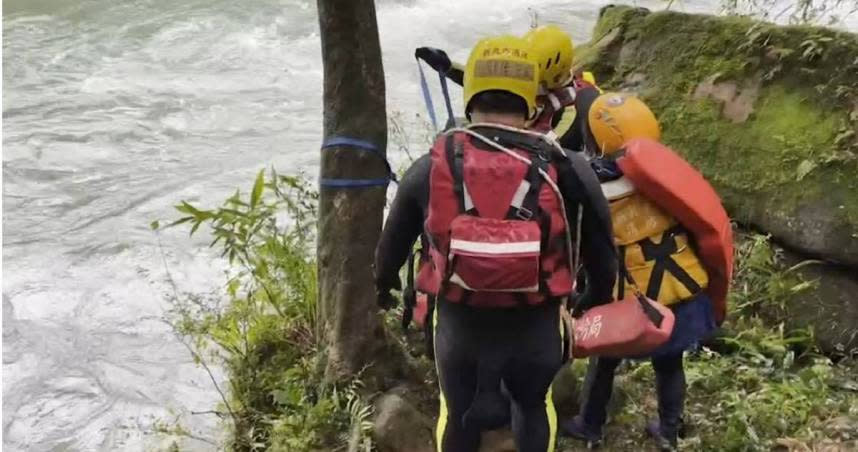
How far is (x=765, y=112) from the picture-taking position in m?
5.28

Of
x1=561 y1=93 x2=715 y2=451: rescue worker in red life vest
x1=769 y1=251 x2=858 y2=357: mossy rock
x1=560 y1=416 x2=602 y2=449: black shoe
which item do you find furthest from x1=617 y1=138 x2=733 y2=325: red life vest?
x1=769 y1=251 x2=858 y2=357: mossy rock

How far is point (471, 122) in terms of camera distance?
9.33 feet

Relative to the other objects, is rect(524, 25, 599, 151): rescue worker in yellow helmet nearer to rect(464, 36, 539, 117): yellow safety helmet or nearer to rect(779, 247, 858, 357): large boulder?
rect(464, 36, 539, 117): yellow safety helmet

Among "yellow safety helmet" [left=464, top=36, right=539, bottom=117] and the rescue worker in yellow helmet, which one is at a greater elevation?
"yellow safety helmet" [left=464, top=36, right=539, bottom=117]

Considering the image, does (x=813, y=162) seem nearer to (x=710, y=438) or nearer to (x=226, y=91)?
(x=710, y=438)

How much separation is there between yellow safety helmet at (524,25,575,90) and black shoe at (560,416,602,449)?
1.39 metres

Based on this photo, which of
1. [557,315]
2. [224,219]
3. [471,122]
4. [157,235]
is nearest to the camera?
[471,122]

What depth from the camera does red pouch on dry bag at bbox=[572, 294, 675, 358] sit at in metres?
3.10

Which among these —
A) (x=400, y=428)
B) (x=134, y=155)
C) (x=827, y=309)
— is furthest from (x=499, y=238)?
(x=134, y=155)

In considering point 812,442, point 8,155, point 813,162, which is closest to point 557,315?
point 812,442

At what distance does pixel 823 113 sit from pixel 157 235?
4.84 meters

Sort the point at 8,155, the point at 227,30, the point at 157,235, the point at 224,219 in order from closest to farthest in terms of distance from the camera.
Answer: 1. the point at 224,219
2. the point at 157,235
3. the point at 8,155
4. the point at 227,30

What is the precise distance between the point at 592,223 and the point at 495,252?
432 millimetres

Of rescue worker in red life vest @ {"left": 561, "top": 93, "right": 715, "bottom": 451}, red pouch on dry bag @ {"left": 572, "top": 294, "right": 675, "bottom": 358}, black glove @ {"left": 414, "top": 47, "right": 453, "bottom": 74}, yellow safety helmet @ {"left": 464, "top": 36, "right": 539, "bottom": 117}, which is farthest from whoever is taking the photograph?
black glove @ {"left": 414, "top": 47, "right": 453, "bottom": 74}
